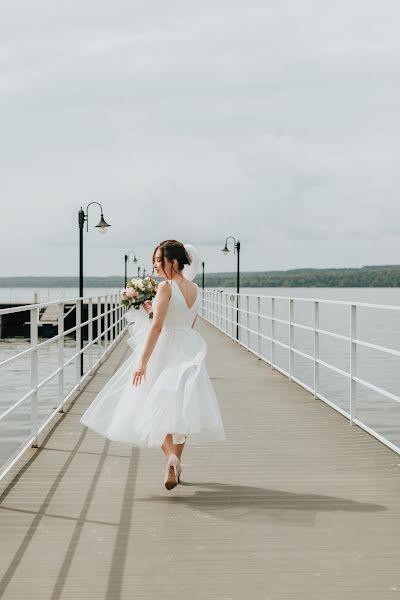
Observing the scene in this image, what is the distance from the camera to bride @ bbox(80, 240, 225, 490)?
5.69 m

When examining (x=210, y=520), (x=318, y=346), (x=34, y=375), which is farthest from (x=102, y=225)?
(x=210, y=520)

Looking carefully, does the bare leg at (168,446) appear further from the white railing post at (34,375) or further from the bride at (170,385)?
the white railing post at (34,375)

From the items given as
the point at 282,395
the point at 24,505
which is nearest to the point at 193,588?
the point at 24,505

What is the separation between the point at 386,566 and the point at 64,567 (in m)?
1.53

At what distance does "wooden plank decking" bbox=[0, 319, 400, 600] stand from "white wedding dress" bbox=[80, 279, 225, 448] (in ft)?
1.27

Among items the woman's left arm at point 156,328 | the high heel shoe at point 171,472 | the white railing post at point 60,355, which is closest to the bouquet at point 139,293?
the woman's left arm at point 156,328

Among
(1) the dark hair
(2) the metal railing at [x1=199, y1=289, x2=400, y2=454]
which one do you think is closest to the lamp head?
(2) the metal railing at [x1=199, y1=289, x2=400, y2=454]

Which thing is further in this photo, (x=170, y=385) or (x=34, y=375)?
(x=34, y=375)

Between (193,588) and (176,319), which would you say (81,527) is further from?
(176,319)

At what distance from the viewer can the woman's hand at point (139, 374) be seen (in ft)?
18.9

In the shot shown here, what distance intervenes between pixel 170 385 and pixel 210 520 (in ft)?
3.28

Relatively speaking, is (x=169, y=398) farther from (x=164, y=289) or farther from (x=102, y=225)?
(x=102, y=225)

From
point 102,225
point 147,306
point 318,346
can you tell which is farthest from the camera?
point 102,225

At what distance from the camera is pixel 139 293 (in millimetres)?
7020
